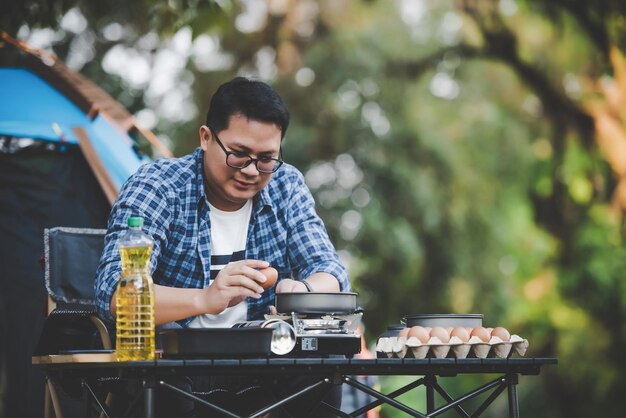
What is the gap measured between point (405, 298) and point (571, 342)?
106 inches

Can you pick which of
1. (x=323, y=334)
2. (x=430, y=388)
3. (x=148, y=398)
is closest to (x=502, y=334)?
(x=430, y=388)

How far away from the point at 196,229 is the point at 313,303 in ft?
2.56

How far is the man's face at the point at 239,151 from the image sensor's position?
3020 millimetres

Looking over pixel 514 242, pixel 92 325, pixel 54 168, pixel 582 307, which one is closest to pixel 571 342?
pixel 582 307

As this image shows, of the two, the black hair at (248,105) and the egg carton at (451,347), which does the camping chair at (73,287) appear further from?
A: the egg carton at (451,347)

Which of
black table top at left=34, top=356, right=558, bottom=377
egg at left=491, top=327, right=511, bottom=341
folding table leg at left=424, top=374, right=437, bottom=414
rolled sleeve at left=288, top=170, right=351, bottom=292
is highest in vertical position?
rolled sleeve at left=288, top=170, right=351, bottom=292

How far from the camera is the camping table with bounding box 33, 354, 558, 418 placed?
221cm

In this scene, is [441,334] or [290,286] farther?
[290,286]

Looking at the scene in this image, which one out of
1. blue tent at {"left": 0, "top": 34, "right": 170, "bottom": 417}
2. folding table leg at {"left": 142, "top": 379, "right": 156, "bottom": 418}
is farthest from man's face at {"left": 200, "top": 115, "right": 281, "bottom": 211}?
blue tent at {"left": 0, "top": 34, "right": 170, "bottom": 417}

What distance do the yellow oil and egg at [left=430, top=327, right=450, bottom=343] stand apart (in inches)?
28.0

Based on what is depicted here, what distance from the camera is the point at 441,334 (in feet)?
8.18

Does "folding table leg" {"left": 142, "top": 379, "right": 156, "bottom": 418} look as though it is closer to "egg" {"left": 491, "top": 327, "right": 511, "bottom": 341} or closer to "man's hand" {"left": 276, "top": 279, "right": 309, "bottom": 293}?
"man's hand" {"left": 276, "top": 279, "right": 309, "bottom": 293}

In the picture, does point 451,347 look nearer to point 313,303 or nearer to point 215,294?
point 313,303

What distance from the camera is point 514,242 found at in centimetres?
1145
